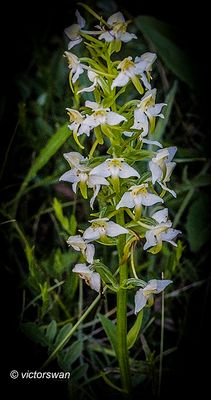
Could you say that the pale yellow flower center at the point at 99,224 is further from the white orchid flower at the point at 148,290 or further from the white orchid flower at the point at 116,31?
the white orchid flower at the point at 116,31

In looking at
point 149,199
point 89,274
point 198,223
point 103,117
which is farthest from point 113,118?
point 198,223

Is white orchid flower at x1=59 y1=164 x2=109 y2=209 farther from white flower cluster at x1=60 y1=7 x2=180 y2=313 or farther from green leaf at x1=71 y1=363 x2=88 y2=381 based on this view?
green leaf at x1=71 y1=363 x2=88 y2=381

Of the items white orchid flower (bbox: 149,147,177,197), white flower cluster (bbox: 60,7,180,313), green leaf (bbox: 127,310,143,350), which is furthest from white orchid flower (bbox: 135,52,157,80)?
green leaf (bbox: 127,310,143,350)

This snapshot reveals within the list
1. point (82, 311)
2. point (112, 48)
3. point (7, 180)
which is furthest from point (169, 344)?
point (112, 48)

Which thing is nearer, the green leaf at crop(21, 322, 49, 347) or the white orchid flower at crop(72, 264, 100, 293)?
the white orchid flower at crop(72, 264, 100, 293)

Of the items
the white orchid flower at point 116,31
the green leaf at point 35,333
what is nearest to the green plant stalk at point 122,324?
the green leaf at point 35,333

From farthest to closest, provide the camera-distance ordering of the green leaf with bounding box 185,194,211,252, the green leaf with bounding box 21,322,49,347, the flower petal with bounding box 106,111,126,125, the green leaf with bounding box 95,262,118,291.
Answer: the green leaf with bounding box 185,194,211,252
the green leaf with bounding box 21,322,49,347
the green leaf with bounding box 95,262,118,291
the flower petal with bounding box 106,111,126,125

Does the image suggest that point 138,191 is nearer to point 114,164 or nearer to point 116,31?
point 114,164
